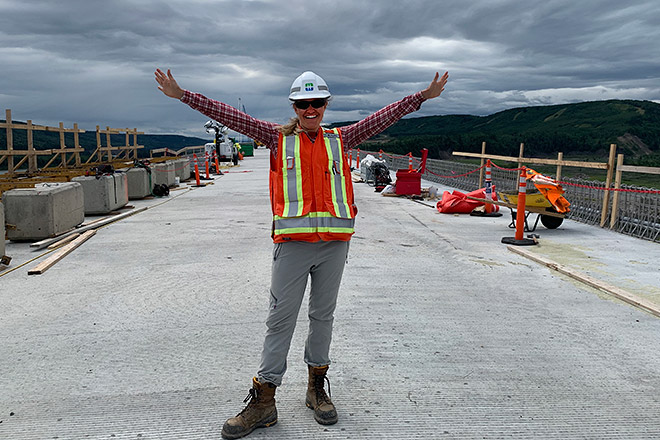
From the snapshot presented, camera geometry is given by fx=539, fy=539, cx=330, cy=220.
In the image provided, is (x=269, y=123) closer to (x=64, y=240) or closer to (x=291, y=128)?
(x=291, y=128)

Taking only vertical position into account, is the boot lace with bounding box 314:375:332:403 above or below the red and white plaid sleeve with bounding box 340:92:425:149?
below

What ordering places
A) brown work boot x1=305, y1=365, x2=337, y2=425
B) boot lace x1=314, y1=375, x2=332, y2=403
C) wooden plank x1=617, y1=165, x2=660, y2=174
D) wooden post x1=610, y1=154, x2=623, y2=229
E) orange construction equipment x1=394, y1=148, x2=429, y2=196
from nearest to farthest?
brown work boot x1=305, y1=365, x2=337, y2=425
boot lace x1=314, y1=375, x2=332, y2=403
wooden plank x1=617, y1=165, x2=660, y2=174
wooden post x1=610, y1=154, x2=623, y2=229
orange construction equipment x1=394, y1=148, x2=429, y2=196

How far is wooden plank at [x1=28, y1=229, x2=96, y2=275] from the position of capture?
764 cm

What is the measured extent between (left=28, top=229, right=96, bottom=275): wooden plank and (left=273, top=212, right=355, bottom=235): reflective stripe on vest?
18.9ft

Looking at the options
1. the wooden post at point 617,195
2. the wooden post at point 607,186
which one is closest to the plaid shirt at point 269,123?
the wooden post at point 617,195

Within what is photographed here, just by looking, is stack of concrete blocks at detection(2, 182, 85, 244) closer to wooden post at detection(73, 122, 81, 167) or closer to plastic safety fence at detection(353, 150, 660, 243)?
plastic safety fence at detection(353, 150, 660, 243)

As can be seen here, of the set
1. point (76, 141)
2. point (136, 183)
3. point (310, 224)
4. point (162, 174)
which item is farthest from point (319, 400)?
point (76, 141)

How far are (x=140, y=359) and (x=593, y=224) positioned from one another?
11.0 meters

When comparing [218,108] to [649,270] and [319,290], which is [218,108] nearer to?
[319,290]

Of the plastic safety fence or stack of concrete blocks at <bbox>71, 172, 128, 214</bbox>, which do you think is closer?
the plastic safety fence

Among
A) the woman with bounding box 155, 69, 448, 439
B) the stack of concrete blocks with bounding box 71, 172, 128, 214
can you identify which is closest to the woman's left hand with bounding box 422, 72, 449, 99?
the woman with bounding box 155, 69, 448, 439

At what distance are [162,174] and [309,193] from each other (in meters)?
18.4

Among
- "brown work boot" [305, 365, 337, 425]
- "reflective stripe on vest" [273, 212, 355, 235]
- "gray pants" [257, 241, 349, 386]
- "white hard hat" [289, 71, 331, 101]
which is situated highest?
"white hard hat" [289, 71, 331, 101]

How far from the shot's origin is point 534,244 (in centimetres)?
975
